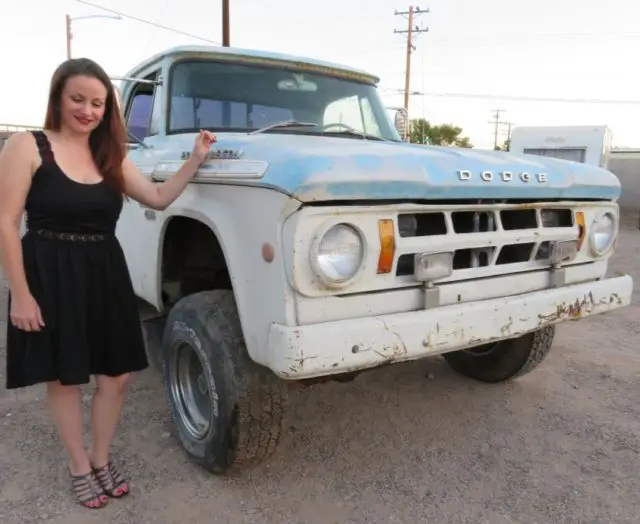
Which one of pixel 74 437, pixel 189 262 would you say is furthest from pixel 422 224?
pixel 74 437

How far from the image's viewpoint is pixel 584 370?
4.18m

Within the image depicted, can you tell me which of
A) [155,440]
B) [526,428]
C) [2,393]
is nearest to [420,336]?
[526,428]

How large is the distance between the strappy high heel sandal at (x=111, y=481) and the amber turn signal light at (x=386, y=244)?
1.46 metres

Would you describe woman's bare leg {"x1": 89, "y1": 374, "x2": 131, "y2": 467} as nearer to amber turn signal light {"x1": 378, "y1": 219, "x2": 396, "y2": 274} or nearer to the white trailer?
amber turn signal light {"x1": 378, "y1": 219, "x2": 396, "y2": 274}

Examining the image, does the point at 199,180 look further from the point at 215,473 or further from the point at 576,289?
the point at 576,289

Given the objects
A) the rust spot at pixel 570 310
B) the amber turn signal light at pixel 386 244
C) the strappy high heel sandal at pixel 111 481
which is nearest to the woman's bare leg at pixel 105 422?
the strappy high heel sandal at pixel 111 481

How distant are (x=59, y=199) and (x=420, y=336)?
4.77ft

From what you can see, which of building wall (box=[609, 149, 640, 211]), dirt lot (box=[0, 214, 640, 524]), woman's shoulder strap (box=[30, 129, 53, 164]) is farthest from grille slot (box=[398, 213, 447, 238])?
building wall (box=[609, 149, 640, 211])

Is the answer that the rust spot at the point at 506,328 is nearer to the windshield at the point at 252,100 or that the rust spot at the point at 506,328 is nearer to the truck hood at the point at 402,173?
the truck hood at the point at 402,173

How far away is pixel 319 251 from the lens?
6.93 feet

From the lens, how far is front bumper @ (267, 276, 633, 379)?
203cm

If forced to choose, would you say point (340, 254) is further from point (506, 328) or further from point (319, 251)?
point (506, 328)

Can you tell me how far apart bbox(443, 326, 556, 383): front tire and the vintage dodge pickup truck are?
3.5 inches

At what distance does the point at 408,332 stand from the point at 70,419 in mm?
1466
